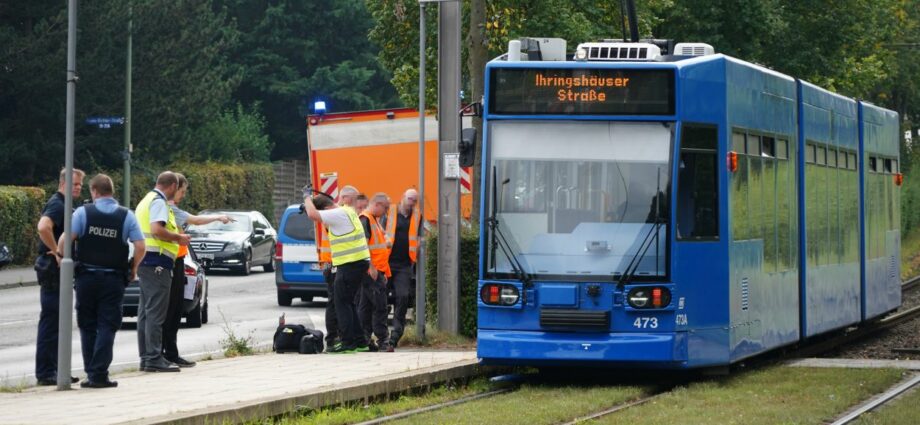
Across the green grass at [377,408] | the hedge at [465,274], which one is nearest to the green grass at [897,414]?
the green grass at [377,408]

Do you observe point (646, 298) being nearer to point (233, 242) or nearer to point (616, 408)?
point (616, 408)

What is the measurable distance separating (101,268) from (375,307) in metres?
5.22

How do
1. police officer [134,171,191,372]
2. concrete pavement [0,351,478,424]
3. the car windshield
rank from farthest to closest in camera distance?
the car windshield → police officer [134,171,191,372] → concrete pavement [0,351,478,424]

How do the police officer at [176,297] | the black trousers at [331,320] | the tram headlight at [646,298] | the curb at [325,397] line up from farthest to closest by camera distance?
1. the black trousers at [331,320]
2. the police officer at [176,297]
3. the tram headlight at [646,298]
4. the curb at [325,397]

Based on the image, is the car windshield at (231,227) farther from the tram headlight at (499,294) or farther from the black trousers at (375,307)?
the tram headlight at (499,294)

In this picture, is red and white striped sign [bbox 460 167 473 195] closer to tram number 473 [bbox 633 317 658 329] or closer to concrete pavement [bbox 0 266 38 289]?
tram number 473 [bbox 633 317 658 329]

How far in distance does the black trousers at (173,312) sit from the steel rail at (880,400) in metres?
6.13

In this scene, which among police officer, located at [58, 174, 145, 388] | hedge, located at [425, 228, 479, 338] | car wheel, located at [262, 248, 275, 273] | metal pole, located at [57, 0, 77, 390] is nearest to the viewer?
metal pole, located at [57, 0, 77, 390]

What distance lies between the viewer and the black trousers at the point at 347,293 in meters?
17.8

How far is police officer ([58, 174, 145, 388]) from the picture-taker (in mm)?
13789

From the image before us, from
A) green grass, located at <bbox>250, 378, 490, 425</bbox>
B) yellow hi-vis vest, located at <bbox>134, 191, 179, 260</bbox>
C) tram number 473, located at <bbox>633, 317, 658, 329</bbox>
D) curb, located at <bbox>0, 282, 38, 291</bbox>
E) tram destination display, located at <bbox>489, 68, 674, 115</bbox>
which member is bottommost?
green grass, located at <bbox>250, 378, 490, 425</bbox>

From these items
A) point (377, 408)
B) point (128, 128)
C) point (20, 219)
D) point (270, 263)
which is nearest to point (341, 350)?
point (377, 408)

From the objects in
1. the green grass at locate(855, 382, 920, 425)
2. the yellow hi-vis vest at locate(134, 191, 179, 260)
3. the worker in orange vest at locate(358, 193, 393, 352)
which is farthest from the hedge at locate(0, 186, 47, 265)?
the green grass at locate(855, 382, 920, 425)

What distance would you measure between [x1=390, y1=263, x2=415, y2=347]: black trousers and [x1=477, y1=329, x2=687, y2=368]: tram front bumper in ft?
15.6
